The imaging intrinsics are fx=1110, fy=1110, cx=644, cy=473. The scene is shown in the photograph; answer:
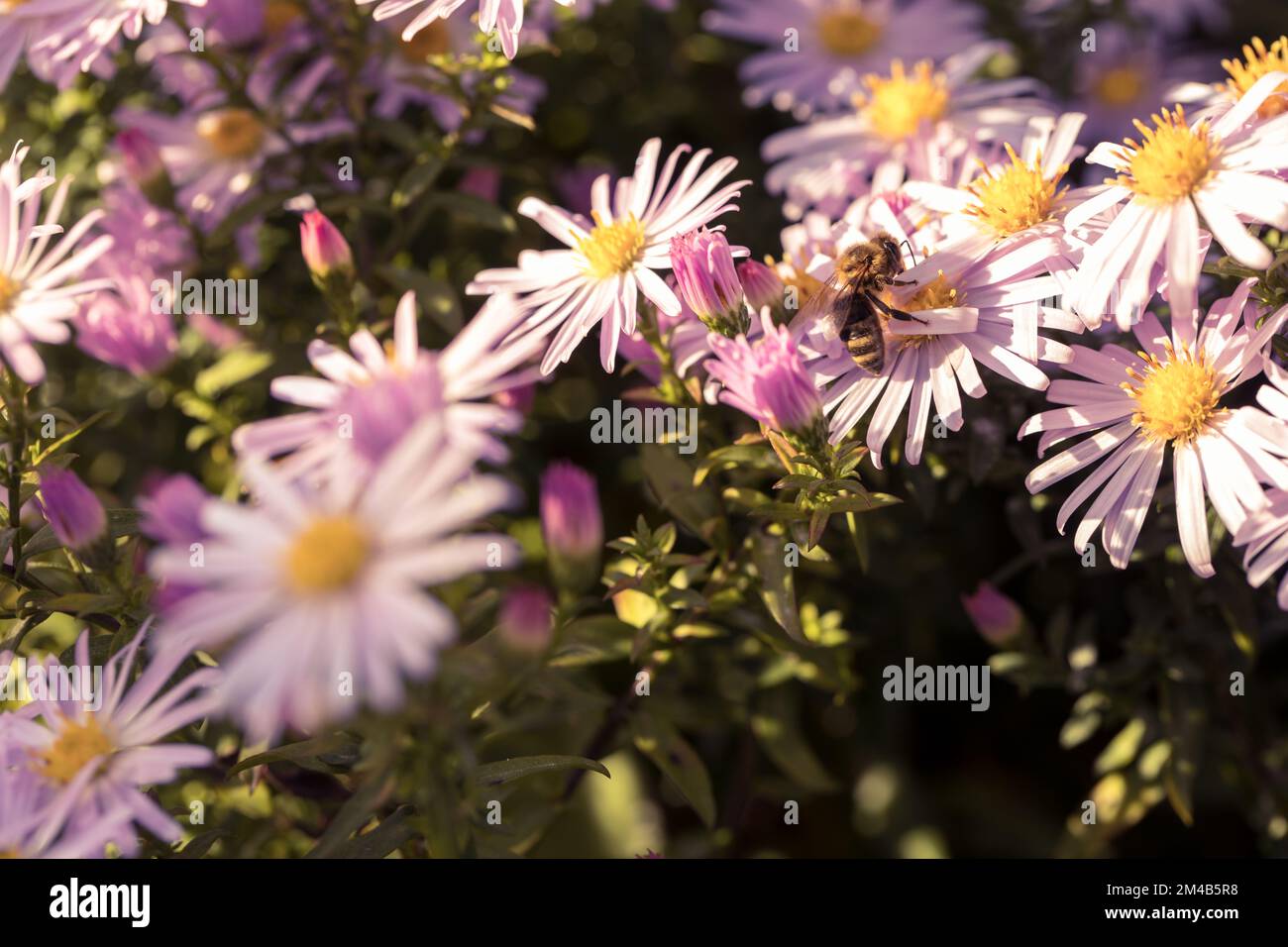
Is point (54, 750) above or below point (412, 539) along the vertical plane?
below

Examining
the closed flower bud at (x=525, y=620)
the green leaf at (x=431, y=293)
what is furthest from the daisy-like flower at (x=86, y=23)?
the closed flower bud at (x=525, y=620)

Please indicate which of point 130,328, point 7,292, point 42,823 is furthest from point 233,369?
point 42,823

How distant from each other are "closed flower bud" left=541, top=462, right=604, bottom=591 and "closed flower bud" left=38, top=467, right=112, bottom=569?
1.75 feet

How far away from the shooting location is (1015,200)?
57.5 inches

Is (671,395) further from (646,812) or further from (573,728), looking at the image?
(646,812)

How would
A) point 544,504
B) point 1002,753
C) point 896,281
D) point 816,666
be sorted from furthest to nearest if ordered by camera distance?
point 1002,753 < point 816,666 < point 896,281 < point 544,504

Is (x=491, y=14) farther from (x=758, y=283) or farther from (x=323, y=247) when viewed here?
(x=758, y=283)

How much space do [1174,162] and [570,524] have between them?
83cm

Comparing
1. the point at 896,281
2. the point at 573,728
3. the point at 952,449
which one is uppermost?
the point at 896,281

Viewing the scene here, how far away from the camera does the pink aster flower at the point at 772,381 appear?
47.7 inches

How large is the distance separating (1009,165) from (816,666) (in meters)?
0.76

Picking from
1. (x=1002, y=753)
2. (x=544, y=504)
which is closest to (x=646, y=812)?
(x=1002, y=753)

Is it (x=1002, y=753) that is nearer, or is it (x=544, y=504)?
(x=544, y=504)

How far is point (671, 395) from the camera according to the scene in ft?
4.86
